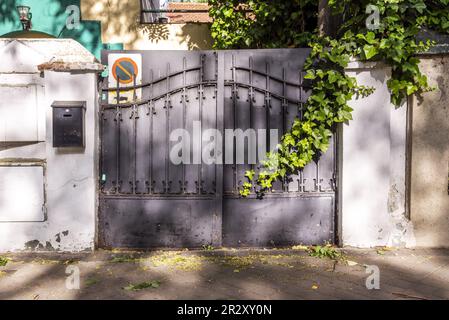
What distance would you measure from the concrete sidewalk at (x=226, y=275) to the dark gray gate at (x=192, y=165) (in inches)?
12.2

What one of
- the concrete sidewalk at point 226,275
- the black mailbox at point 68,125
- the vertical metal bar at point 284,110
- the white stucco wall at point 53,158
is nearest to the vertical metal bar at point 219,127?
the concrete sidewalk at point 226,275

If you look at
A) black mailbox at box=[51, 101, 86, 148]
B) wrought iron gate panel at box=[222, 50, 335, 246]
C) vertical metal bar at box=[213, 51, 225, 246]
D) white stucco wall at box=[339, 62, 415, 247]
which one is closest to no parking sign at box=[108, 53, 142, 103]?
black mailbox at box=[51, 101, 86, 148]

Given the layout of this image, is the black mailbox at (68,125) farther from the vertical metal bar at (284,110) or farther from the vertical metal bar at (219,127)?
the vertical metal bar at (284,110)

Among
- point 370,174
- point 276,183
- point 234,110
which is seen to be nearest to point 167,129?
point 234,110

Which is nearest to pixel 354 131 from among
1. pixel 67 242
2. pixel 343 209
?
pixel 343 209

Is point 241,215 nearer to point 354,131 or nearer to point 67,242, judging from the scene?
point 354,131

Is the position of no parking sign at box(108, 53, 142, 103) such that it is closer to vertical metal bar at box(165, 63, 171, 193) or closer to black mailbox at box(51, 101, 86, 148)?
vertical metal bar at box(165, 63, 171, 193)

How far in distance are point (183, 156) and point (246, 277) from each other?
63.6 inches

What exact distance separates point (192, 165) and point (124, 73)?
4.32ft

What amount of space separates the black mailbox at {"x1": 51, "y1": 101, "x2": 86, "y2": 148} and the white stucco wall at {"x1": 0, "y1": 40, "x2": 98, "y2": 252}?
12cm

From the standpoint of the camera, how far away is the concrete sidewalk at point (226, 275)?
13.1 ft

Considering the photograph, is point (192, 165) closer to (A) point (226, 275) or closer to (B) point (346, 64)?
(A) point (226, 275)

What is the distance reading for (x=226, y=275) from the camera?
14.6ft

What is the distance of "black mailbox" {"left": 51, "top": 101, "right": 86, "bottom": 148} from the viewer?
16.0ft
